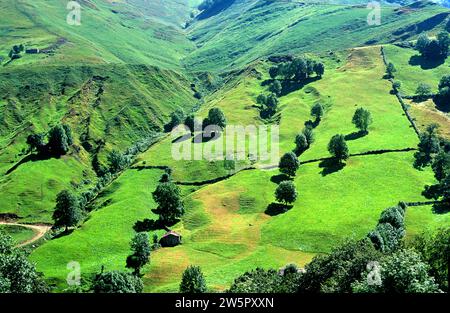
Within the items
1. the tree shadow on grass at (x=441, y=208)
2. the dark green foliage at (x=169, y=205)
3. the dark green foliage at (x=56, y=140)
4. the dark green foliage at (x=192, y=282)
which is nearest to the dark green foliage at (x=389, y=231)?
the tree shadow on grass at (x=441, y=208)

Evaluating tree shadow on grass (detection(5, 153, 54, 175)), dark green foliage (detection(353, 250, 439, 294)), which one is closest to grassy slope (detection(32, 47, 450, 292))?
tree shadow on grass (detection(5, 153, 54, 175))

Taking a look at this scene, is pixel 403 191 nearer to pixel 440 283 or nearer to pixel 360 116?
pixel 360 116

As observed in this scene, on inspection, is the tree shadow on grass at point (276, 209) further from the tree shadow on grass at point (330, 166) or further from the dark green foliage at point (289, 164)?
the tree shadow on grass at point (330, 166)

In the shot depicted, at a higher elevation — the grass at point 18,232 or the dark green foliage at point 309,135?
the dark green foliage at point 309,135

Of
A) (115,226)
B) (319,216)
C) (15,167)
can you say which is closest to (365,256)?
(319,216)

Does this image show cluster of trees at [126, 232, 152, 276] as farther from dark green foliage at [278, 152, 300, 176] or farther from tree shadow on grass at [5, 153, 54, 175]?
tree shadow on grass at [5, 153, 54, 175]
